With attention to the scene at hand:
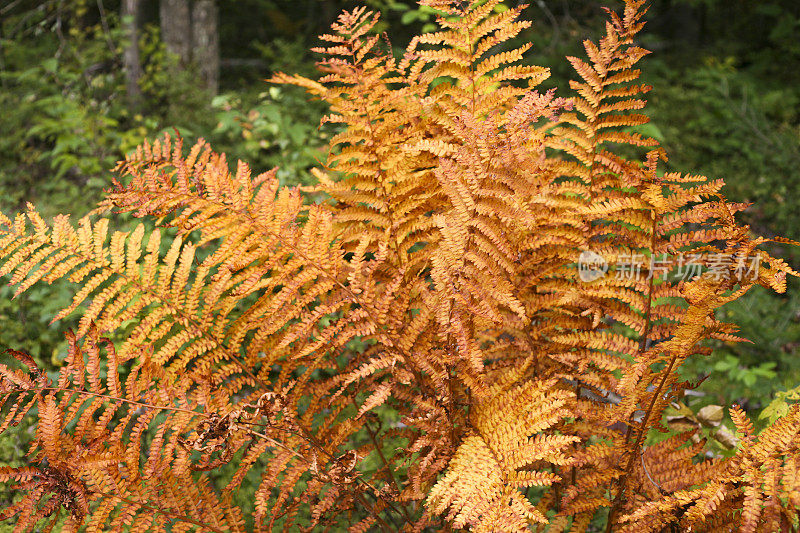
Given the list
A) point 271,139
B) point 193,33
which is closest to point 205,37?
point 193,33

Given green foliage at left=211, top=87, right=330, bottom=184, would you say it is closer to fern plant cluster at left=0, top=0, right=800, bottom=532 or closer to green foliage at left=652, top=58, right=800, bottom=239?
fern plant cluster at left=0, top=0, right=800, bottom=532

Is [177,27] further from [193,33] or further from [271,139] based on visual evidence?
[271,139]

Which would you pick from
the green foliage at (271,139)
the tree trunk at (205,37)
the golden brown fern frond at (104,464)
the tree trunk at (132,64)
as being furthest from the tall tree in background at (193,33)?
the golden brown fern frond at (104,464)

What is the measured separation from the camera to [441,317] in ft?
4.30

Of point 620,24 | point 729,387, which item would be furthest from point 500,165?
point 729,387

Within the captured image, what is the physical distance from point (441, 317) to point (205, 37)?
5.28 meters

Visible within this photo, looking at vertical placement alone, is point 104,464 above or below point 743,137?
below

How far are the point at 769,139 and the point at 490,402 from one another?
450 centimetres

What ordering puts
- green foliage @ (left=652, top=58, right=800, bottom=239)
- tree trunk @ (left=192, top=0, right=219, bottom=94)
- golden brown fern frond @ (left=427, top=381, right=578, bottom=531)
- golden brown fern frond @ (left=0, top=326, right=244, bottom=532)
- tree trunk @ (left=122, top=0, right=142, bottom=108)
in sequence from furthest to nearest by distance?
tree trunk @ (left=192, top=0, right=219, bottom=94) → tree trunk @ (left=122, top=0, right=142, bottom=108) → green foliage @ (left=652, top=58, right=800, bottom=239) → golden brown fern frond @ (left=0, top=326, right=244, bottom=532) → golden brown fern frond @ (left=427, top=381, right=578, bottom=531)

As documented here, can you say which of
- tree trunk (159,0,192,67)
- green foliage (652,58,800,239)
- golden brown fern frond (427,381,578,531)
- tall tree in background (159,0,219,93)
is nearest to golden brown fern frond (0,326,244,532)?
golden brown fern frond (427,381,578,531)

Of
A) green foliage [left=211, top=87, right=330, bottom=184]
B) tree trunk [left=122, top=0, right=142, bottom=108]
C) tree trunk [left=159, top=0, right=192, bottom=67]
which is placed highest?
tree trunk [left=159, top=0, right=192, bottom=67]

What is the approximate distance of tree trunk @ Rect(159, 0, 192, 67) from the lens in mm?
5297

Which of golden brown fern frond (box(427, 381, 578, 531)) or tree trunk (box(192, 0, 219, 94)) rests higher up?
tree trunk (box(192, 0, 219, 94))

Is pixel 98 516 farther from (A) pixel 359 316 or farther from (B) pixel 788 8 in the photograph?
(B) pixel 788 8
